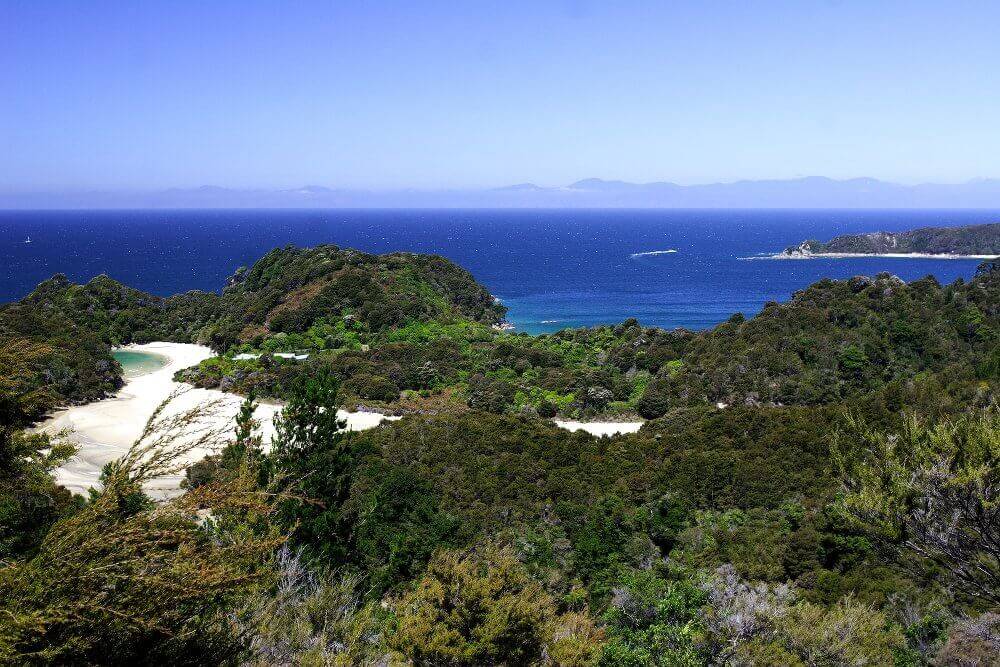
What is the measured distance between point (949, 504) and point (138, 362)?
38.6 m

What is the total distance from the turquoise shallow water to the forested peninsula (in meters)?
2.65

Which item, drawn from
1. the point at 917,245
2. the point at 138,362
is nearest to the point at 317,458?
the point at 138,362

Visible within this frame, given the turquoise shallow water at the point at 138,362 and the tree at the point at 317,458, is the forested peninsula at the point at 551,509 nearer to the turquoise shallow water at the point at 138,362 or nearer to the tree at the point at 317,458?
the tree at the point at 317,458

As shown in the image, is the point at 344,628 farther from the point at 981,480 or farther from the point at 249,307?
the point at 249,307

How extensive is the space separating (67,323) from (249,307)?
10.6 meters

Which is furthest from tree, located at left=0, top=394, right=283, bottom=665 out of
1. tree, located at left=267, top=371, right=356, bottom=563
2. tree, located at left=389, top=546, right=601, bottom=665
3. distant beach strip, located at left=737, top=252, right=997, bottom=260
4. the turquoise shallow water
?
distant beach strip, located at left=737, top=252, right=997, bottom=260

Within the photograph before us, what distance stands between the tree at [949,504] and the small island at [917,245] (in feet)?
390

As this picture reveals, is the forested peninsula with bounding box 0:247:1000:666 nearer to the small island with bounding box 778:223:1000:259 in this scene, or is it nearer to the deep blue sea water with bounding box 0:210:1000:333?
the deep blue sea water with bounding box 0:210:1000:333

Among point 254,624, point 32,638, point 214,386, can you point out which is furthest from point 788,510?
point 214,386

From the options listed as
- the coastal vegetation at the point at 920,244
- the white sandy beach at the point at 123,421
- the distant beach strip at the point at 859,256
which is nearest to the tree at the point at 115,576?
the white sandy beach at the point at 123,421

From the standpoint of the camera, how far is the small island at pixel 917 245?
120562 mm

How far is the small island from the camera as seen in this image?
120562mm

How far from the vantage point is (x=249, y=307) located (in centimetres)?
4525

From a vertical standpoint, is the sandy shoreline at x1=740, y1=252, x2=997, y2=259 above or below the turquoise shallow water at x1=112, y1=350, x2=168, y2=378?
above
